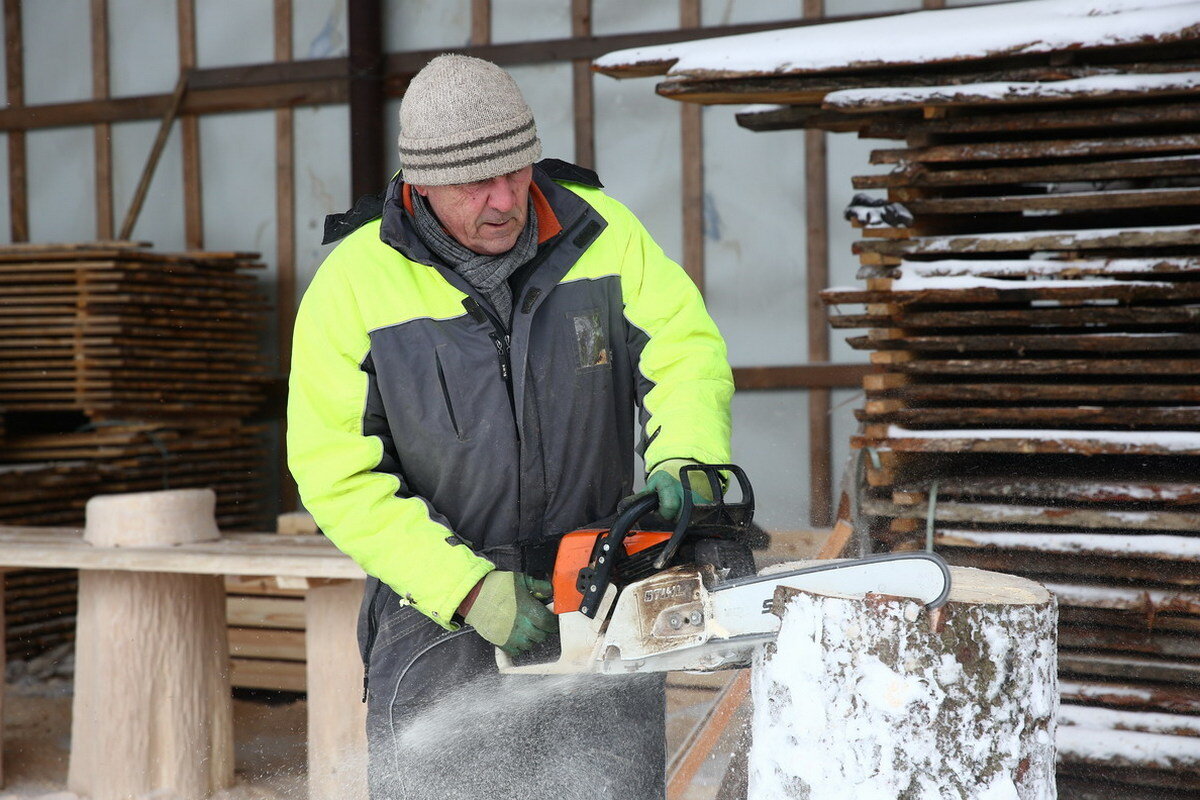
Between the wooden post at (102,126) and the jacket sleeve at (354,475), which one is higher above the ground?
the wooden post at (102,126)

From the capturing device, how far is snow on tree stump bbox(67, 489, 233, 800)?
4902mm

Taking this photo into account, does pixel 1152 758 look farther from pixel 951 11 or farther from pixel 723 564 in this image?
pixel 951 11

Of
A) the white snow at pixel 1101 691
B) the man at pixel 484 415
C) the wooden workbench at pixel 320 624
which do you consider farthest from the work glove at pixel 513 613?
the white snow at pixel 1101 691

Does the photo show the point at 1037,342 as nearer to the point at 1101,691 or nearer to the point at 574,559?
the point at 1101,691

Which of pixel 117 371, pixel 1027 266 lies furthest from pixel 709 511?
pixel 117 371

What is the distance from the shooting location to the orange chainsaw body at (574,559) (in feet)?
7.64

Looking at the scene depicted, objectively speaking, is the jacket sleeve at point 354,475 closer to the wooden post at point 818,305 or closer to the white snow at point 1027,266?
the white snow at point 1027,266

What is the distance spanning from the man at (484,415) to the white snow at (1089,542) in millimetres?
1581

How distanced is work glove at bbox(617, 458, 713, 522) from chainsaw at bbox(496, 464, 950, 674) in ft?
0.07

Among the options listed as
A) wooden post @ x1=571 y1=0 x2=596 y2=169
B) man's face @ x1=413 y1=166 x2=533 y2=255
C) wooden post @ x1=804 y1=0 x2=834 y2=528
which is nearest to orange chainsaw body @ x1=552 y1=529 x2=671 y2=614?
man's face @ x1=413 y1=166 x2=533 y2=255

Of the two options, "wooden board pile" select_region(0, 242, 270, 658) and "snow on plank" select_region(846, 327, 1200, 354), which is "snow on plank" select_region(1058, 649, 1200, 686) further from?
"wooden board pile" select_region(0, 242, 270, 658)

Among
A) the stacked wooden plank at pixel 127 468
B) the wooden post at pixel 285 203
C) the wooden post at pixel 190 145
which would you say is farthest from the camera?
the wooden post at pixel 190 145

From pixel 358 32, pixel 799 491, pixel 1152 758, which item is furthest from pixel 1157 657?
pixel 358 32

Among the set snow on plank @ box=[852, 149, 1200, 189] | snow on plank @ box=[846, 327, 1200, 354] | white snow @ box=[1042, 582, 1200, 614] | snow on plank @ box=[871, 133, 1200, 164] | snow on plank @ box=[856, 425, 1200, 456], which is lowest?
white snow @ box=[1042, 582, 1200, 614]
